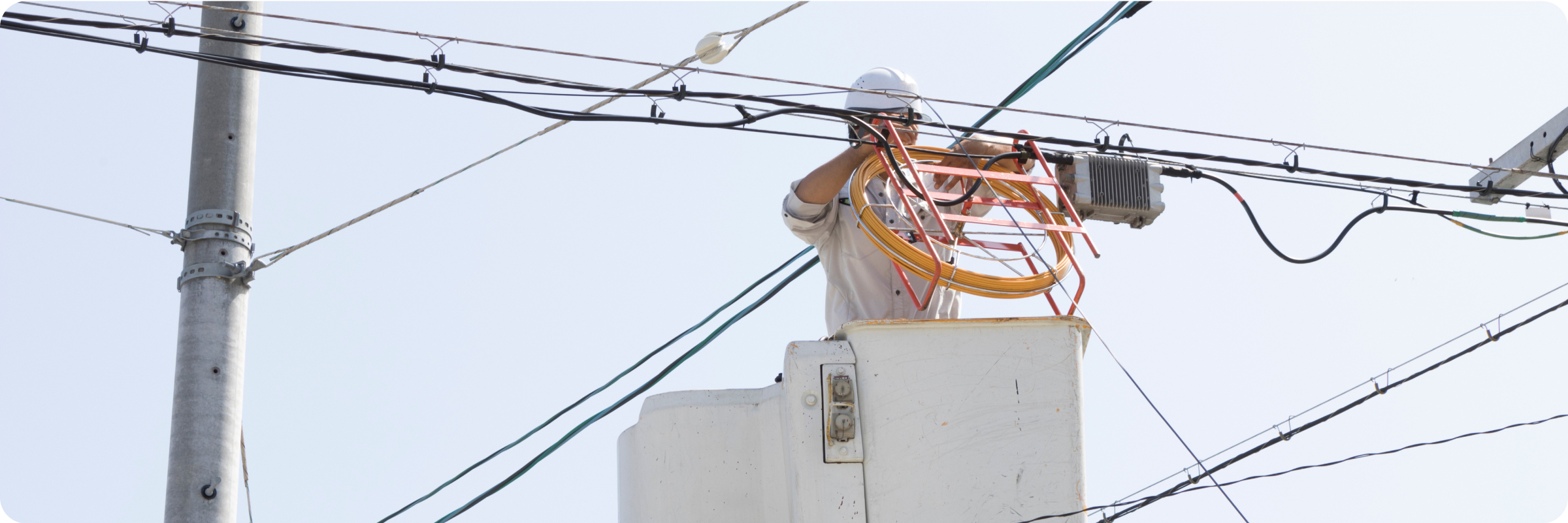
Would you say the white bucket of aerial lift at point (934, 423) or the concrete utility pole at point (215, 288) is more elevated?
the concrete utility pole at point (215, 288)

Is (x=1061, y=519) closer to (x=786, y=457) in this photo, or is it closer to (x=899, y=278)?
(x=786, y=457)

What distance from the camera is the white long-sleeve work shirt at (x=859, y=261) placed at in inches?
276

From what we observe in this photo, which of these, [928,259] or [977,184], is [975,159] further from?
[928,259]

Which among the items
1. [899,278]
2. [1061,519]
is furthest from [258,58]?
[1061,519]

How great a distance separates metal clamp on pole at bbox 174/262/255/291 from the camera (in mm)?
7477

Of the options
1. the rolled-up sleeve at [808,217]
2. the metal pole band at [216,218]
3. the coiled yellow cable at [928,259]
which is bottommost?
the coiled yellow cable at [928,259]

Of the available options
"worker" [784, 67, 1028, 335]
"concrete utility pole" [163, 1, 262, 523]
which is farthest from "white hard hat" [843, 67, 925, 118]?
"concrete utility pole" [163, 1, 262, 523]

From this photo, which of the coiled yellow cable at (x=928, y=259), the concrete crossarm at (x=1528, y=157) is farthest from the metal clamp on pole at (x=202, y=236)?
the concrete crossarm at (x=1528, y=157)

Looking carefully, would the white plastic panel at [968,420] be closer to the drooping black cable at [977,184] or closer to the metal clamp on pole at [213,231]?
the drooping black cable at [977,184]

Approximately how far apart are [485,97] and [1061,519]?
318cm

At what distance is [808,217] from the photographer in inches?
279

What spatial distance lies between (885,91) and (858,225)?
2.91 ft

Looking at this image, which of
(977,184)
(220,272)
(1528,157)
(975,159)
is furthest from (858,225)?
(1528,157)

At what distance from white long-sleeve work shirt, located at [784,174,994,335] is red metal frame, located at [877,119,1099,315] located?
0.07 metres
